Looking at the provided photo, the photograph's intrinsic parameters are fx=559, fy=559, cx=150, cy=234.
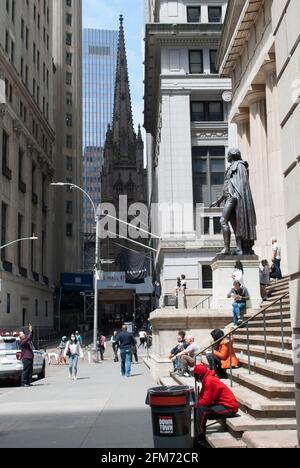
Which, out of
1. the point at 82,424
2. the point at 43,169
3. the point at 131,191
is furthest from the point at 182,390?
the point at 131,191

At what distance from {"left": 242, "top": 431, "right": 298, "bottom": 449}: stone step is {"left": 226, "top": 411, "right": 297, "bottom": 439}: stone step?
0.54 feet

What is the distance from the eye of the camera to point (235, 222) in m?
17.4

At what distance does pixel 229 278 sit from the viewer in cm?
1705

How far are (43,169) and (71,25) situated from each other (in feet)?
119

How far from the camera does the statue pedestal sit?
16812mm

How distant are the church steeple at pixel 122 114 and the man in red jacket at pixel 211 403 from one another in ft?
411

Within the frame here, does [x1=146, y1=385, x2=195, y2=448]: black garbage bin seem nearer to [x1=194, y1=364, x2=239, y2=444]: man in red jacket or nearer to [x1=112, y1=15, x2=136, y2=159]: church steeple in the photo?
[x1=194, y1=364, x2=239, y2=444]: man in red jacket

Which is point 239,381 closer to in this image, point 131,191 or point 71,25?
point 71,25

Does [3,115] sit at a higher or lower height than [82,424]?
higher

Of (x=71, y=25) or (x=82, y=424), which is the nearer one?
(x=82, y=424)

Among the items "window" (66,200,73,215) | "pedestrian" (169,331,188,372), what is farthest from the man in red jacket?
"window" (66,200,73,215)

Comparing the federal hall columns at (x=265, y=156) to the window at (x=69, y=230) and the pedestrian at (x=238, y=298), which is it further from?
the window at (x=69, y=230)

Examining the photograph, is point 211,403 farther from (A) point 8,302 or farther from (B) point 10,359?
(A) point 8,302

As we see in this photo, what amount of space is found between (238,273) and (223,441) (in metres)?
9.17
